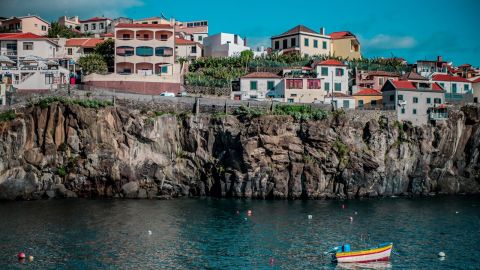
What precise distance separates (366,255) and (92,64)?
70738 millimetres

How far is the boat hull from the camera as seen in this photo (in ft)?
199

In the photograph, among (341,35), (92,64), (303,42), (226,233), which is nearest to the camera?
(226,233)

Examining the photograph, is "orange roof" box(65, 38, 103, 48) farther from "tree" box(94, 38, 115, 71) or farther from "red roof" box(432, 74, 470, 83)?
"red roof" box(432, 74, 470, 83)

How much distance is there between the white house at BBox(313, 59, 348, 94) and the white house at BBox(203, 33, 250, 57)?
22.3 m

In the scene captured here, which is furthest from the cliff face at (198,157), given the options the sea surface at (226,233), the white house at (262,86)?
the white house at (262,86)

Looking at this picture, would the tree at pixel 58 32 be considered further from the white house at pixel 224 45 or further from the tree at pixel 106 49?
the white house at pixel 224 45

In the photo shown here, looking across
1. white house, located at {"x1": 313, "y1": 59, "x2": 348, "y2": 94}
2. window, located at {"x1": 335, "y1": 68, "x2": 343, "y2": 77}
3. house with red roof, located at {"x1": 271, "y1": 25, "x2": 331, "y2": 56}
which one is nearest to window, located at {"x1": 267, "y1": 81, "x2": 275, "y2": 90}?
white house, located at {"x1": 313, "y1": 59, "x2": 348, "y2": 94}

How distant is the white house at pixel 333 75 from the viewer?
119575 millimetres

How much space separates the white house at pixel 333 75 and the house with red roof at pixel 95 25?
62.1 meters

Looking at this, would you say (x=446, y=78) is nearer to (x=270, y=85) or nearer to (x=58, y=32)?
(x=270, y=85)

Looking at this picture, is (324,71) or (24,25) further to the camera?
(24,25)

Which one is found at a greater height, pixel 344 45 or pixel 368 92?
pixel 344 45

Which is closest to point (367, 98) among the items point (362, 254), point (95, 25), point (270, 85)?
point (270, 85)

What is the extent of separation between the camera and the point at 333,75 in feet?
395
